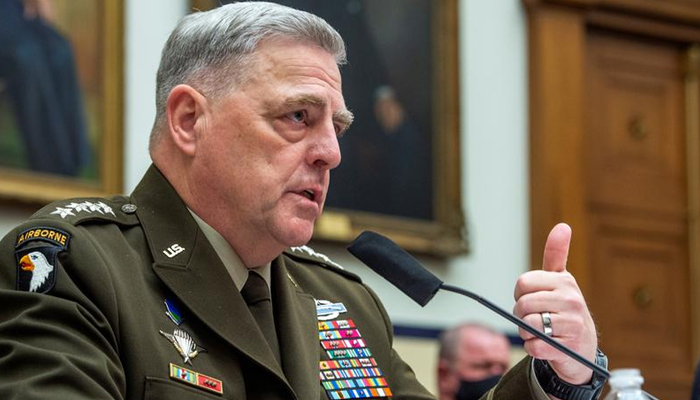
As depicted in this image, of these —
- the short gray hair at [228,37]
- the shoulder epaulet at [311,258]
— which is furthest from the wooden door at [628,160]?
the short gray hair at [228,37]

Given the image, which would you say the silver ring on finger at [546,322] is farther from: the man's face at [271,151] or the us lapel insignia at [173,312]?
the us lapel insignia at [173,312]

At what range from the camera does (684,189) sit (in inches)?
350

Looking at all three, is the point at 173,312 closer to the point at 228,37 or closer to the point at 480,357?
the point at 228,37

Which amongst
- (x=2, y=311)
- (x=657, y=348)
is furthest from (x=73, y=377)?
(x=657, y=348)

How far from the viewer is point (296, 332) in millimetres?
3301

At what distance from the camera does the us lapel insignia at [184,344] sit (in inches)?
118

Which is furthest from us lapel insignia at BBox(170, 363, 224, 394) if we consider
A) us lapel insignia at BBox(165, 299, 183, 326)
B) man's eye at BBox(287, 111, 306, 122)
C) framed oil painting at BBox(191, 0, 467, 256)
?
framed oil painting at BBox(191, 0, 467, 256)

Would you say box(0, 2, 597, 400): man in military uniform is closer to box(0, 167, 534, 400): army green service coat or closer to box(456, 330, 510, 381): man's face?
box(0, 167, 534, 400): army green service coat

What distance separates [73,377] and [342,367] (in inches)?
36.6

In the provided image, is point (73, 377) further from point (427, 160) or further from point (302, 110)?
point (427, 160)

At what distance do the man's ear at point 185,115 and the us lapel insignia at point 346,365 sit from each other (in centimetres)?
55

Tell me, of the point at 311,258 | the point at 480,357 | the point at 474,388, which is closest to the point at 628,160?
the point at 480,357

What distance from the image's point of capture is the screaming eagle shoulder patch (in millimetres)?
2832

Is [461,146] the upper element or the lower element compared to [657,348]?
upper
